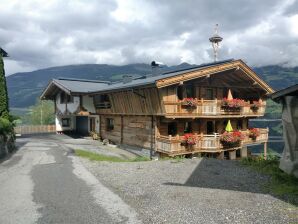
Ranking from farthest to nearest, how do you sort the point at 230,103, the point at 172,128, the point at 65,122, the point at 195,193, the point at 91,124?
the point at 65,122
the point at 91,124
the point at 172,128
the point at 230,103
the point at 195,193

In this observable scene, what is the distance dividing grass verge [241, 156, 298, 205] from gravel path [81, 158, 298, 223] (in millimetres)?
429

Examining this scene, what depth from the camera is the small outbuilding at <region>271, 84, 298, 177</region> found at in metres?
12.0

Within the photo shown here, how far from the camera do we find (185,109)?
24031 mm

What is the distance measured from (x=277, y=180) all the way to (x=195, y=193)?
149 inches

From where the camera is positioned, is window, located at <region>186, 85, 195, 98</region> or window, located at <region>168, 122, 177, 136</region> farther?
window, located at <region>186, 85, 195, 98</region>

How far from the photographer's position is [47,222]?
8234 millimetres

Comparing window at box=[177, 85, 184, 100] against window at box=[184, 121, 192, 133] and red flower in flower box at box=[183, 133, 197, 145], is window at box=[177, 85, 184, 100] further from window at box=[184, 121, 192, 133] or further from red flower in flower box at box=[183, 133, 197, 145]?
red flower in flower box at box=[183, 133, 197, 145]

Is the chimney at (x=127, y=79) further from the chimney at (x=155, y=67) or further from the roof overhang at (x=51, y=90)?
the roof overhang at (x=51, y=90)

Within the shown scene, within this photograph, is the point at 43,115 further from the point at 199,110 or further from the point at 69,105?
the point at 199,110

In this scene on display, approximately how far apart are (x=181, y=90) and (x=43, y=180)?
15.2 metres

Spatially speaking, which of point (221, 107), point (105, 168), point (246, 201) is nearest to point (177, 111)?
point (221, 107)

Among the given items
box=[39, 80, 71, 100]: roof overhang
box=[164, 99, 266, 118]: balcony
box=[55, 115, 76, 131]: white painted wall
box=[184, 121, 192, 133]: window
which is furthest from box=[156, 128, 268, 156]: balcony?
box=[55, 115, 76, 131]: white painted wall

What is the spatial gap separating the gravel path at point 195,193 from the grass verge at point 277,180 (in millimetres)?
429

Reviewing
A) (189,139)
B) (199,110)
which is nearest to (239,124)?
(199,110)
